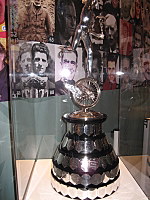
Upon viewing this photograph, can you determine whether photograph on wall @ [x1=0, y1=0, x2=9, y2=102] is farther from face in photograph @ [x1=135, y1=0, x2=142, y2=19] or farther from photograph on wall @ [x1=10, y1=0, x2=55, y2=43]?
face in photograph @ [x1=135, y1=0, x2=142, y2=19]

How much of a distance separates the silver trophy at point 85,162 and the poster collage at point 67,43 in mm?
242

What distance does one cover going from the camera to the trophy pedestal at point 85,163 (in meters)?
0.59

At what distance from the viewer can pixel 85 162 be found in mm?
603

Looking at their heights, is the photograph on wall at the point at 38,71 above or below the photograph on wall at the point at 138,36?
below

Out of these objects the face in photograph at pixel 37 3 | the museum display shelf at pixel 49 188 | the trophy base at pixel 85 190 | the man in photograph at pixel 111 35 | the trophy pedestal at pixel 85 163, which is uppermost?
the face in photograph at pixel 37 3

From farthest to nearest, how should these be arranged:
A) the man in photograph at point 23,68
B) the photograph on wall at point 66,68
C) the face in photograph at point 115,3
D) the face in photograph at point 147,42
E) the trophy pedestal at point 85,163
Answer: the face in photograph at point 115,3
the photograph on wall at point 66,68
the face in photograph at point 147,42
the man in photograph at point 23,68
the trophy pedestal at point 85,163

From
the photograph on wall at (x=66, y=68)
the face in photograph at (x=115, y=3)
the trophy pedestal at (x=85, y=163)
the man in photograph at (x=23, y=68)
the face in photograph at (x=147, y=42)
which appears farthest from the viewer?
the face in photograph at (x=115, y=3)

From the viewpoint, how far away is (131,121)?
3.24 ft

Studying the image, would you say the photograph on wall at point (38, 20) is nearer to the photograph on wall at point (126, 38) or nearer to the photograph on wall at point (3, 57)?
the photograph on wall at point (3, 57)

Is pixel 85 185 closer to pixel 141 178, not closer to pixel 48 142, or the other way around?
pixel 141 178

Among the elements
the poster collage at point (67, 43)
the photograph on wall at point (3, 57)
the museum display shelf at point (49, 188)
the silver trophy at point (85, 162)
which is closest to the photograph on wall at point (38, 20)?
the poster collage at point (67, 43)

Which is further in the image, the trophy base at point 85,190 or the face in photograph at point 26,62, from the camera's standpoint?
the face in photograph at point 26,62

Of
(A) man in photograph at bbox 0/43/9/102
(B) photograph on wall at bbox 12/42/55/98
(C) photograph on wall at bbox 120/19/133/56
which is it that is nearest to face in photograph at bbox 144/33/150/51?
(C) photograph on wall at bbox 120/19/133/56

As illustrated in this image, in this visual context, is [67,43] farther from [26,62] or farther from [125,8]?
[125,8]
